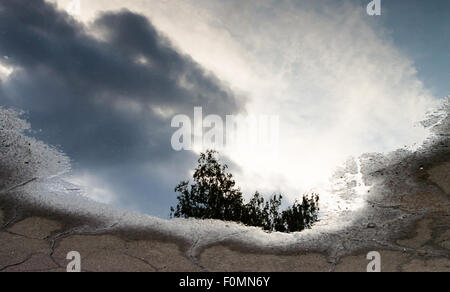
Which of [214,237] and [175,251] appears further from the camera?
[214,237]

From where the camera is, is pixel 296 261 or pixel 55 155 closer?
pixel 296 261

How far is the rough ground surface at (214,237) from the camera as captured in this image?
10.0 ft

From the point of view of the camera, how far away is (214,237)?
12.0ft

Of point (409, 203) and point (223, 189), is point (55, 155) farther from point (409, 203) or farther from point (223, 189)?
point (409, 203)

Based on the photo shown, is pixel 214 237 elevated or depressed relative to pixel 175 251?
elevated

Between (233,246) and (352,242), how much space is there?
118 cm

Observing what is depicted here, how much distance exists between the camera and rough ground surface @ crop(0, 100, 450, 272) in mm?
3059

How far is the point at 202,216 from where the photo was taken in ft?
13.8

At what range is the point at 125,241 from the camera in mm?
3445
